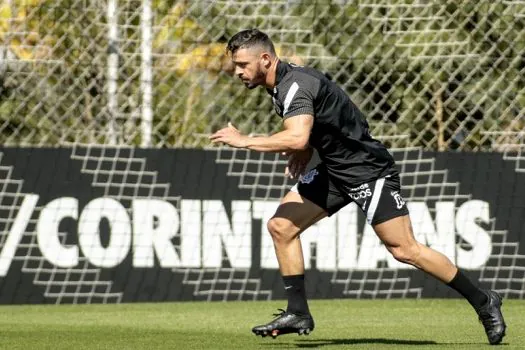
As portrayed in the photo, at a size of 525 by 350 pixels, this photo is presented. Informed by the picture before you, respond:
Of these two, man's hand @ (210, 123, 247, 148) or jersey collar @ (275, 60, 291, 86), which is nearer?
man's hand @ (210, 123, 247, 148)

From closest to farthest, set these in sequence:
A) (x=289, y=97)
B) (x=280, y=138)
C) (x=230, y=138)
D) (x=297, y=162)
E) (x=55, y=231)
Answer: (x=230, y=138)
(x=280, y=138)
(x=289, y=97)
(x=297, y=162)
(x=55, y=231)

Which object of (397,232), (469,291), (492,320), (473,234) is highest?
(397,232)

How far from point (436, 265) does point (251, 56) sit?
1577 millimetres

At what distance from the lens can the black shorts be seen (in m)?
7.64

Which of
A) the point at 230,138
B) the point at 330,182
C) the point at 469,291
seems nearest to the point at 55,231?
the point at 330,182

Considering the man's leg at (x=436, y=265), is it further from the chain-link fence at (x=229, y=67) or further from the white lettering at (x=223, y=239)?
the chain-link fence at (x=229, y=67)

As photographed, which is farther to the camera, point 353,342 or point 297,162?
point 297,162

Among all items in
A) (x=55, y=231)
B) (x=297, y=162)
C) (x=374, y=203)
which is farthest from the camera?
(x=55, y=231)

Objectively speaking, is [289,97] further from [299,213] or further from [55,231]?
[55,231]

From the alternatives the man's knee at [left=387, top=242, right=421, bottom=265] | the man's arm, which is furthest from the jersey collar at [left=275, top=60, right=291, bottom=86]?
the man's knee at [left=387, top=242, right=421, bottom=265]

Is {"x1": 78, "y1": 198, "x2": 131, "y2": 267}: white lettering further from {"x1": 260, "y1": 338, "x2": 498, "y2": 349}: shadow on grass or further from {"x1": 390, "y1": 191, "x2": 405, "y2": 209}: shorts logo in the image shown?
{"x1": 390, "y1": 191, "x2": 405, "y2": 209}: shorts logo

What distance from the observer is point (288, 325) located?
7750 mm

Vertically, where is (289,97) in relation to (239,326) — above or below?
above

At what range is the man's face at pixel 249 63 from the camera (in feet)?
24.8
